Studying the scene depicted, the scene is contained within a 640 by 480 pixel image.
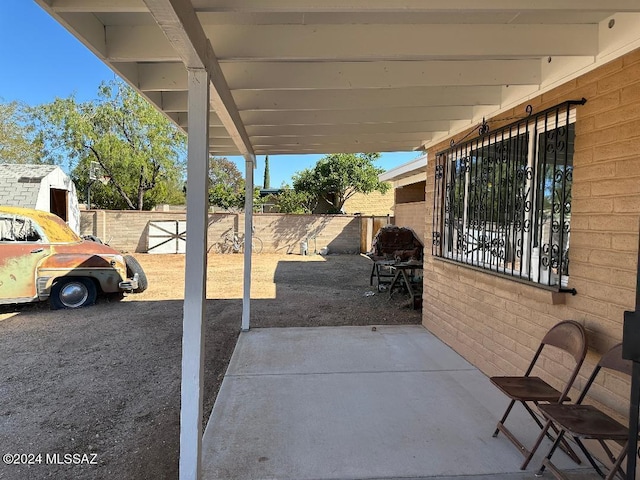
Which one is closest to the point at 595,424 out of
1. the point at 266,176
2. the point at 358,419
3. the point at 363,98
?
the point at 358,419

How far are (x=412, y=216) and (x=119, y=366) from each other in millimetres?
9802

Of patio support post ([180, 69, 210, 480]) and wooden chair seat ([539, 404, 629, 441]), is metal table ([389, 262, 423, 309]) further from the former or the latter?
patio support post ([180, 69, 210, 480])

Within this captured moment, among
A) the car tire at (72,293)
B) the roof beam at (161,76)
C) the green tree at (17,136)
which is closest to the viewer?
the roof beam at (161,76)

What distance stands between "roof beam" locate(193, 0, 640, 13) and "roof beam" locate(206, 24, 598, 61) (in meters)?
0.45

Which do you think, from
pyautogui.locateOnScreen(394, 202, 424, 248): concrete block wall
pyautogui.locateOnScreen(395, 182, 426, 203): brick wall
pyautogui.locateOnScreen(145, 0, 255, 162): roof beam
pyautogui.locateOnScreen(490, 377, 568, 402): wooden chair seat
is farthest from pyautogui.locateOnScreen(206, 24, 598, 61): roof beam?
pyautogui.locateOnScreen(395, 182, 426, 203): brick wall

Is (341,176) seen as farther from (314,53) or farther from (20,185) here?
(314,53)

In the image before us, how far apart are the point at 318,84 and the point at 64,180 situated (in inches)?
500

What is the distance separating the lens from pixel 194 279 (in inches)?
83.0

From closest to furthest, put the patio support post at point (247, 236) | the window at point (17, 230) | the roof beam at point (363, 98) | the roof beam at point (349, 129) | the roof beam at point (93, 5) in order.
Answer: the roof beam at point (93, 5), the roof beam at point (363, 98), the roof beam at point (349, 129), the patio support post at point (247, 236), the window at point (17, 230)

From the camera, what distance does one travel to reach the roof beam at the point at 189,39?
5.25 ft

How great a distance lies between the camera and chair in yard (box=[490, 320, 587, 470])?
89.1 inches

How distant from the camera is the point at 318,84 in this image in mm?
2891

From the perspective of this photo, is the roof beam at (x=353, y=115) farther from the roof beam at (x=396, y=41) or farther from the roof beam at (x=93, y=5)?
the roof beam at (x=93, y=5)

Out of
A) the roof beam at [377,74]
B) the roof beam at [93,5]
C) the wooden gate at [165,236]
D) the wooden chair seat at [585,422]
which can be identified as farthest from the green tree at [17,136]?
the wooden chair seat at [585,422]
